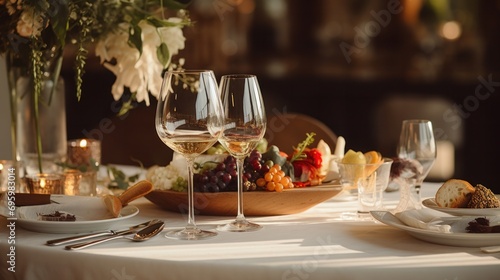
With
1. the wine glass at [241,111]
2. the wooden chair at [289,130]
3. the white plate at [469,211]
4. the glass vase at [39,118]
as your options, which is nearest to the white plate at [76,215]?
the wine glass at [241,111]

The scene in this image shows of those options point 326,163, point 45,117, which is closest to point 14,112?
point 45,117

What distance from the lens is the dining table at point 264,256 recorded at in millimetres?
1234

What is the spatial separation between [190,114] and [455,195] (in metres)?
0.51

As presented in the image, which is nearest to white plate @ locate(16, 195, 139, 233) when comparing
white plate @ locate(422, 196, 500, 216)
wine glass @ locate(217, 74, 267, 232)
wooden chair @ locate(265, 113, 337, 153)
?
wine glass @ locate(217, 74, 267, 232)

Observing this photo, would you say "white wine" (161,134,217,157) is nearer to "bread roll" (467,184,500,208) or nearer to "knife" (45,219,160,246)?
"knife" (45,219,160,246)

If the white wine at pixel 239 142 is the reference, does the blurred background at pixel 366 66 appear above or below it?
above

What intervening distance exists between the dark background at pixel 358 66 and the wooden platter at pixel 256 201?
3797 millimetres

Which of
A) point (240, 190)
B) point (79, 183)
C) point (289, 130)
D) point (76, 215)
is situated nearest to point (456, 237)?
point (240, 190)

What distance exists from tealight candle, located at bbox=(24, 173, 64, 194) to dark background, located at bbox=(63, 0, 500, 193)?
11.9 ft

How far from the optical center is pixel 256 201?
1.62 meters

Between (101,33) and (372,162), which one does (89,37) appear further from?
(372,162)

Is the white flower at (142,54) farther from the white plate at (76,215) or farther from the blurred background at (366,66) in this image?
the blurred background at (366,66)

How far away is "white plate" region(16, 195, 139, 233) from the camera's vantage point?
1.47m

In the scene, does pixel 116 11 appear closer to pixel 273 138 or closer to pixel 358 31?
pixel 273 138
